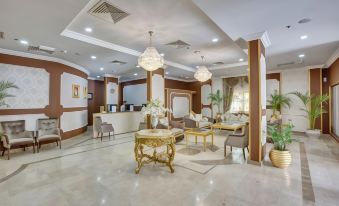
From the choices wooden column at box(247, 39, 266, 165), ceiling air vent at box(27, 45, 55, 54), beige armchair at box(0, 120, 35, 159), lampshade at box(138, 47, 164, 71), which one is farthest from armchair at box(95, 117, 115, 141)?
wooden column at box(247, 39, 266, 165)

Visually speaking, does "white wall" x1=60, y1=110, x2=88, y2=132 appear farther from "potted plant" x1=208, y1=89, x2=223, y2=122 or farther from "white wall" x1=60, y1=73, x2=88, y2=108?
"potted plant" x1=208, y1=89, x2=223, y2=122

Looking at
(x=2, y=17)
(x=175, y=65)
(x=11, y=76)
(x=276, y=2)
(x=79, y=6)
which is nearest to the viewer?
(x=276, y=2)

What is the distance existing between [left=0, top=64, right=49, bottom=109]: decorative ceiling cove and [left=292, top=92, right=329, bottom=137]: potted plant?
1042cm

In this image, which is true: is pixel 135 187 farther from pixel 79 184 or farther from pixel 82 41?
pixel 82 41

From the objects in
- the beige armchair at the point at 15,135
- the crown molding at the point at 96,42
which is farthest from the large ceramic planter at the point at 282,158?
the beige armchair at the point at 15,135

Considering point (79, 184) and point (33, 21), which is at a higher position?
point (33, 21)

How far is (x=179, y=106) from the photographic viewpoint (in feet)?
32.7

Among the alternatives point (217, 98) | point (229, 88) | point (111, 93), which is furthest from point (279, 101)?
point (111, 93)

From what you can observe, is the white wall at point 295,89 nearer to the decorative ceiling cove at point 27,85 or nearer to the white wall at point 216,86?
the white wall at point 216,86

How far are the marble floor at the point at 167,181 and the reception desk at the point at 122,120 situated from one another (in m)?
2.75

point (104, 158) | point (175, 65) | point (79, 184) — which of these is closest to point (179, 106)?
point (175, 65)

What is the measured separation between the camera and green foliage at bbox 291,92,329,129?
7076 mm

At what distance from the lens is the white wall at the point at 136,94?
34.6 feet

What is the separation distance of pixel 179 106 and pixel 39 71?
663 cm
